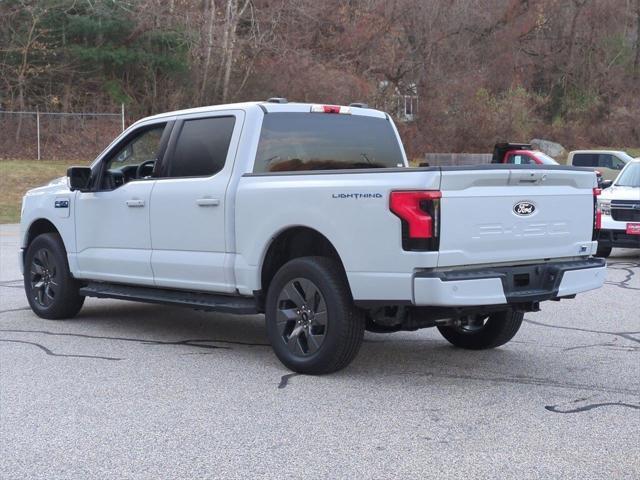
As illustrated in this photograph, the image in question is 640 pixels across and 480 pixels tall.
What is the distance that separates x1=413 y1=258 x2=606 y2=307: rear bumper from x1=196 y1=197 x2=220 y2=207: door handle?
2072 mm

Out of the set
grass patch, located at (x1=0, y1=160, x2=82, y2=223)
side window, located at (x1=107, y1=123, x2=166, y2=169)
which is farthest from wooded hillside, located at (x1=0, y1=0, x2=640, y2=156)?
side window, located at (x1=107, y1=123, x2=166, y2=169)

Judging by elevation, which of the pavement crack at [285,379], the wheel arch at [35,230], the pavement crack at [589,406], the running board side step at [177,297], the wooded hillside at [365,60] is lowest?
the pavement crack at [285,379]

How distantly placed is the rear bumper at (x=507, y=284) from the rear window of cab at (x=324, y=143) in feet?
6.60

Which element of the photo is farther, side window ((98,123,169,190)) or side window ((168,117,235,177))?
side window ((98,123,169,190))

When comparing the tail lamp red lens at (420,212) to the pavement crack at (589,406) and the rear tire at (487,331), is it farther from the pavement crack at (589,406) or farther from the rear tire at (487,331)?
Result: the rear tire at (487,331)

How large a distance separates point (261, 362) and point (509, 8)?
47.4 metres

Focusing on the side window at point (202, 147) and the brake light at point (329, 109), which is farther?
the brake light at point (329, 109)

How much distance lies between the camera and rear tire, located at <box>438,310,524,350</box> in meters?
7.97

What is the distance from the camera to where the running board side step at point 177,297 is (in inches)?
298

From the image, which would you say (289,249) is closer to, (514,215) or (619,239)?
(514,215)

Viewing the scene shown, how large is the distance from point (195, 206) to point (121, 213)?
3.72 ft

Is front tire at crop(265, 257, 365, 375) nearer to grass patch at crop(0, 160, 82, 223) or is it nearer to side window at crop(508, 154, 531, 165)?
grass patch at crop(0, 160, 82, 223)

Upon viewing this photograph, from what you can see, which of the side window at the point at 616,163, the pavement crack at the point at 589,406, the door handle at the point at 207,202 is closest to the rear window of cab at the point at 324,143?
the door handle at the point at 207,202

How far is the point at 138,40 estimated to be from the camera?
3697cm
